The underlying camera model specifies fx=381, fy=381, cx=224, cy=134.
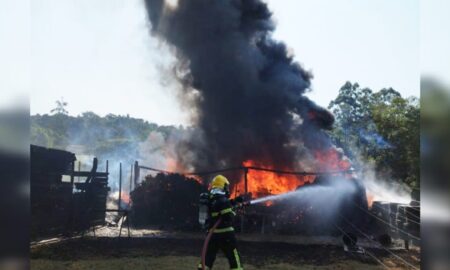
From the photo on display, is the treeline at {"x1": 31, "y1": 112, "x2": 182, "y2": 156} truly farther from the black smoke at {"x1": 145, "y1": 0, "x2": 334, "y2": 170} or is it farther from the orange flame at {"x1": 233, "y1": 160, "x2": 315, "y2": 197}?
the orange flame at {"x1": 233, "y1": 160, "x2": 315, "y2": 197}

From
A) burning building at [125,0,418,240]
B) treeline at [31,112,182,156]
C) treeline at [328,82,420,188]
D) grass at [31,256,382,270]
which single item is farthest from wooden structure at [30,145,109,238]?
treeline at [328,82,420,188]

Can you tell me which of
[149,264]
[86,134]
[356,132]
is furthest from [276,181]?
[86,134]

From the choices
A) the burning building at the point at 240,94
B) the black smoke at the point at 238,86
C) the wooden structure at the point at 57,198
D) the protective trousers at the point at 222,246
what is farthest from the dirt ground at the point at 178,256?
the black smoke at the point at 238,86

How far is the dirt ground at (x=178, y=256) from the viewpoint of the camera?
1027 cm

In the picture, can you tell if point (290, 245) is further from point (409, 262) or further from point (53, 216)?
point (53, 216)

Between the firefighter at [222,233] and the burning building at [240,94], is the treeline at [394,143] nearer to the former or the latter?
Result: the burning building at [240,94]

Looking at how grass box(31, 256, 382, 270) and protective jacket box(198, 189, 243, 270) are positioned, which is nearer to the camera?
protective jacket box(198, 189, 243, 270)

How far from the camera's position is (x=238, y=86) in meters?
19.9

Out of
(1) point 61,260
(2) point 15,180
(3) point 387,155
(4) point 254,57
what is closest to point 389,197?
(3) point 387,155

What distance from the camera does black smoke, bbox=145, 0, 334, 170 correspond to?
19.1m

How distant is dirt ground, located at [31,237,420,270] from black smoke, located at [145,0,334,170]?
687cm

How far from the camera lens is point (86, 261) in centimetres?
1083

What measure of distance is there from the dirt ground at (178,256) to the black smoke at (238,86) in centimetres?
687

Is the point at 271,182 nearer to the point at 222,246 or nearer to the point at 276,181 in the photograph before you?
the point at 276,181
